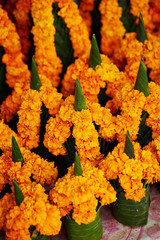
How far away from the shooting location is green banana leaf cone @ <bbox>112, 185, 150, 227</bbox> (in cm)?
188

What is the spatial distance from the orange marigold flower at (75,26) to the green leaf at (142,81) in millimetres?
615

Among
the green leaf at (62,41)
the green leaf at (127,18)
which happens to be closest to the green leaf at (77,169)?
the green leaf at (62,41)

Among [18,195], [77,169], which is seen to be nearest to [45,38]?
[77,169]

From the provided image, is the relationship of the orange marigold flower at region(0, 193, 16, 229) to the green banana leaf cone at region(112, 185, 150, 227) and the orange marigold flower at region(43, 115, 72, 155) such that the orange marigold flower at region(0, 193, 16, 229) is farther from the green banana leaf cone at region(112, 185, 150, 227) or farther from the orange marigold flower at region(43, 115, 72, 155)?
the green banana leaf cone at region(112, 185, 150, 227)

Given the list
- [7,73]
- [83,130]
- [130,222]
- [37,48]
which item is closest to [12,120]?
[7,73]

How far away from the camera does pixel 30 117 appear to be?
6.48 feet

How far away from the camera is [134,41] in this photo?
230 cm

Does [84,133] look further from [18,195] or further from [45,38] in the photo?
[45,38]

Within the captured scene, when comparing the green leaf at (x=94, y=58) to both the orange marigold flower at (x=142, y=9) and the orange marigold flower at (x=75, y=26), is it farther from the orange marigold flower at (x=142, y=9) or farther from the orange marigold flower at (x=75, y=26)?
the orange marigold flower at (x=142, y=9)

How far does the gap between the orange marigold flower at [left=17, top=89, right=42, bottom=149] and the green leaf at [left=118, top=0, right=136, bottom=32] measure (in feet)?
3.59

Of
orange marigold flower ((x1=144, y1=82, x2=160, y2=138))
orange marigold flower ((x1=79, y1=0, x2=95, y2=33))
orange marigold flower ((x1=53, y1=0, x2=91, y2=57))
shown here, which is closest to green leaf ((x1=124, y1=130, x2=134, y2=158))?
orange marigold flower ((x1=144, y1=82, x2=160, y2=138))

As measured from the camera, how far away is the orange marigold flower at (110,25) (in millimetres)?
2508

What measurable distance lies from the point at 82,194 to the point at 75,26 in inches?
48.9

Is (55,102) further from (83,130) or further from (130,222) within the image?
(130,222)
